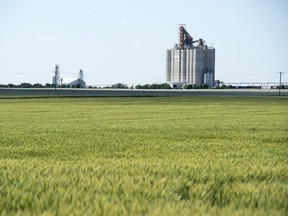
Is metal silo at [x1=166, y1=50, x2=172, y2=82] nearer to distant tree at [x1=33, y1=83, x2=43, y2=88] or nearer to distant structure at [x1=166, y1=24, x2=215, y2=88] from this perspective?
distant structure at [x1=166, y1=24, x2=215, y2=88]

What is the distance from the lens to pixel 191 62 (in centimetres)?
18275

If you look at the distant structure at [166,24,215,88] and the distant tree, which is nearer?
the distant structure at [166,24,215,88]

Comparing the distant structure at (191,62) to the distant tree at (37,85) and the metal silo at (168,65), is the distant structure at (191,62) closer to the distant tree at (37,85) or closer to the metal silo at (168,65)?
the metal silo at (168,65)

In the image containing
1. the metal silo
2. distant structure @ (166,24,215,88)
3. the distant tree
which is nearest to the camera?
distant structure @ (166,24,215,88)

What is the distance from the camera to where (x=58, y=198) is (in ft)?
13.5

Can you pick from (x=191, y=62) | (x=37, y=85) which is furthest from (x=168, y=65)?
(x=37, y=85)

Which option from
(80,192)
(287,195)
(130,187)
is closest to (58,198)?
(80,192)

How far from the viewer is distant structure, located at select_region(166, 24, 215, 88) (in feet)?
600

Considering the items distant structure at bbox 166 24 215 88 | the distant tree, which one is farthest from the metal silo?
the distant tree

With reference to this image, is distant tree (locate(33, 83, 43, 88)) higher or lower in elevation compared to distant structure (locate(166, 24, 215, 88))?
lower

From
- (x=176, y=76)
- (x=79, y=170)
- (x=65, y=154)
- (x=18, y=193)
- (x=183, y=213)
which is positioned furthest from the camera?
(x=176, y=76)

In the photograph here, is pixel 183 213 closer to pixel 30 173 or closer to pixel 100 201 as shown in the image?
pixel 100 201

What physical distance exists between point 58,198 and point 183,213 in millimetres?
1115

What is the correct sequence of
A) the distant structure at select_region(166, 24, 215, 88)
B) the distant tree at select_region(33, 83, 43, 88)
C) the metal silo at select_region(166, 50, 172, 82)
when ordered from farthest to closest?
the metal silo at select_region(166, 50, 172, 82)
the distant tree at select_region(33, 83, 43, 88)
the distant structure at select_region(166, 24, 215, 88)
